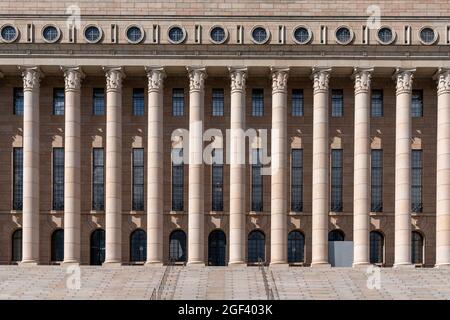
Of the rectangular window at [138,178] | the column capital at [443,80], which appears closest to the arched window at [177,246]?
the rectangular window at [138,178]

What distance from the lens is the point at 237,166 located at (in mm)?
90688

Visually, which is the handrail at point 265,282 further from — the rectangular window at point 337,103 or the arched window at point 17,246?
the arched window at point 17,246

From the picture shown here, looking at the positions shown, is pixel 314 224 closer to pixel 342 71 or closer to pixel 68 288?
pixel 342 71

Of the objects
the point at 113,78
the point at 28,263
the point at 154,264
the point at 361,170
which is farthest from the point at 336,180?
the point at 28,263

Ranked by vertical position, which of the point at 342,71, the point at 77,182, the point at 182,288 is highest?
the point at 342,71

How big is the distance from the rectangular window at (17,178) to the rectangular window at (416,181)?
29.4 m

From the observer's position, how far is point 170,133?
9350 cm

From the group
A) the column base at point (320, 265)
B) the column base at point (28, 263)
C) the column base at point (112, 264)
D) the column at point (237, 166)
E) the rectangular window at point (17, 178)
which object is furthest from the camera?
the rectangular window at point (17, 178)

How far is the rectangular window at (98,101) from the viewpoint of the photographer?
94.1m

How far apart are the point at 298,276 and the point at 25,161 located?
2246 cm

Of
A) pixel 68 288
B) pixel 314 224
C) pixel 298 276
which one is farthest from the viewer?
pixel 314 224

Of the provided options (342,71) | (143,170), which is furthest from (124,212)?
(342,71)

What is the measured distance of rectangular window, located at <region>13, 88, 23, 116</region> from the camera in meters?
93.9

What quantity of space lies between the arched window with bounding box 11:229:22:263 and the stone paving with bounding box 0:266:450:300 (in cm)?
652
